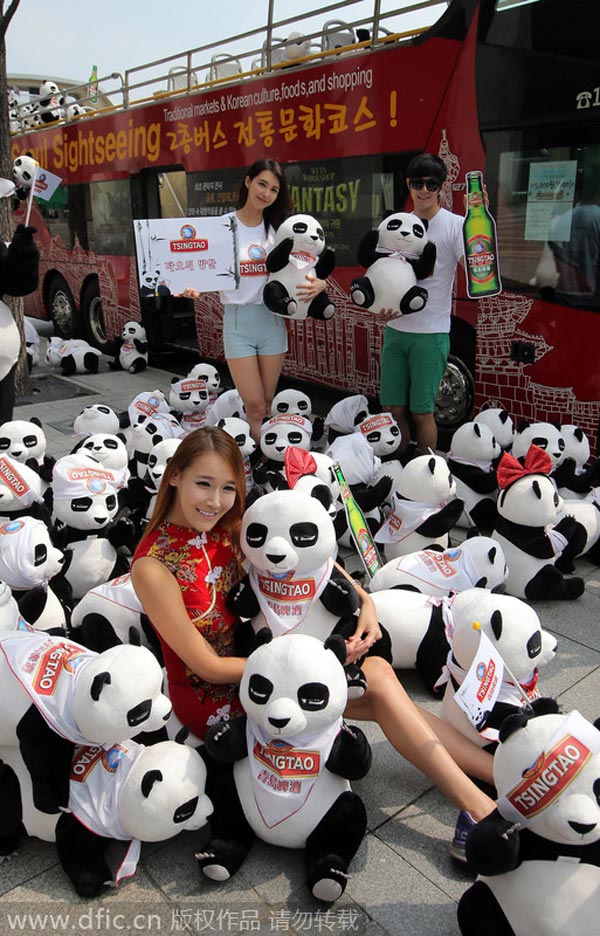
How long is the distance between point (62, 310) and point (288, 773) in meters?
10.5

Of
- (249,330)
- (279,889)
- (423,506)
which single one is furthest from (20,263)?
(279,889)

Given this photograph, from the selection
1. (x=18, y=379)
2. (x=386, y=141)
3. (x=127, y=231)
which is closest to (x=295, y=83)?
(x=386, y=141)

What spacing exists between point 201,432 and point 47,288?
408 inches

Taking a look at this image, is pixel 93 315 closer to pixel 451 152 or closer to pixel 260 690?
pixel 451 152

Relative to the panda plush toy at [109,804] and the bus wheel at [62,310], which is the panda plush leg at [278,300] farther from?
the bus wheel at [62,310]

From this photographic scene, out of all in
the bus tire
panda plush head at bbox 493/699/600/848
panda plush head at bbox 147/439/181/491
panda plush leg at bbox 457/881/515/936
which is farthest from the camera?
the bus tire

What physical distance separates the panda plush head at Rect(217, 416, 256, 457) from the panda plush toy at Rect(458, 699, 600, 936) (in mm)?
3219

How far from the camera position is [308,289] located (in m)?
4.95

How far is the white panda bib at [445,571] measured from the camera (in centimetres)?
337

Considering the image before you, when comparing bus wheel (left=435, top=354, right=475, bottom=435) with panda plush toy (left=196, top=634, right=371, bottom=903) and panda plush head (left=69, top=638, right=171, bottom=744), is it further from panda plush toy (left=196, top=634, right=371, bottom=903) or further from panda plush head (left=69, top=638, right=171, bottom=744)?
panda plush head (left=69, top=638, right=171, bottom=744)

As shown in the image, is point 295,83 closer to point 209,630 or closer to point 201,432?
point 201,432

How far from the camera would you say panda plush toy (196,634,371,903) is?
209 centimetres

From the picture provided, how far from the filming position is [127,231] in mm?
9414

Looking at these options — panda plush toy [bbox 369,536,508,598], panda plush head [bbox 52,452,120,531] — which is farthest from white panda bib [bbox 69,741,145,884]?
panda plush head [bbox 52,452,120,531]
